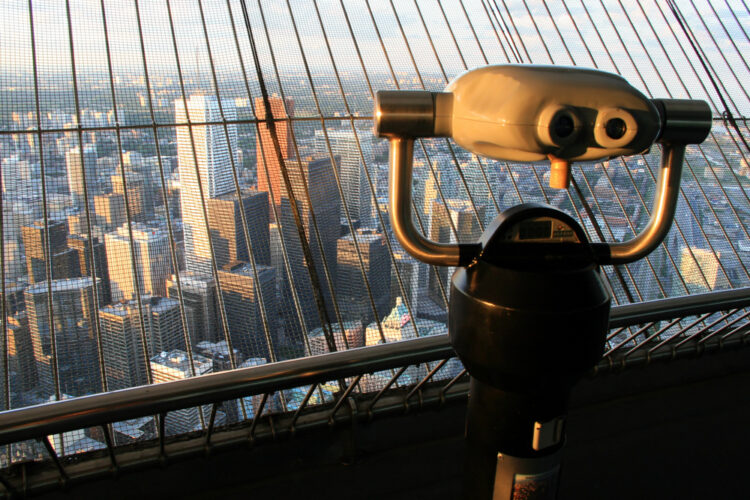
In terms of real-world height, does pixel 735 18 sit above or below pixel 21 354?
above

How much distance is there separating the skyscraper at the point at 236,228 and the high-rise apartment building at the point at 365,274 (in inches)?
16.0

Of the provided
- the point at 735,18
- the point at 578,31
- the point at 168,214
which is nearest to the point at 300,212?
the point at 168,214

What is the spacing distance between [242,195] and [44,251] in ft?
3.24

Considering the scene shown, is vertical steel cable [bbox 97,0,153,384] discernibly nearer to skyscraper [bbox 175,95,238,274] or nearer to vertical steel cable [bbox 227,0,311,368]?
skyscraper [bbox 175,95,238,274]

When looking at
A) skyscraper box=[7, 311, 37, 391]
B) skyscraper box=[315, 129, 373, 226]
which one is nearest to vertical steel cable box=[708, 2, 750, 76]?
skyscraper box=[315, 129, 373, 226]

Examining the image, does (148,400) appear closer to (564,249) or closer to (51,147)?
(564,249)

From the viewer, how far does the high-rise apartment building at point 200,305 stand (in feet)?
8.84

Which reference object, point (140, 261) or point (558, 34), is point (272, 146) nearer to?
point (140, 261)

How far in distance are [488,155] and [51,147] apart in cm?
274

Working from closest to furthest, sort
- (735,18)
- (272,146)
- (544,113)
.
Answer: (544,113), (272,146), (735,18)

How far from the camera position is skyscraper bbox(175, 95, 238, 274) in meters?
2.93

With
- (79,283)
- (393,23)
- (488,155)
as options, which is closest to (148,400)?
(488,155)

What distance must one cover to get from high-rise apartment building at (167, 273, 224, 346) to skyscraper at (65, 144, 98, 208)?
64 cm

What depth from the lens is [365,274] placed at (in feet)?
10.2
